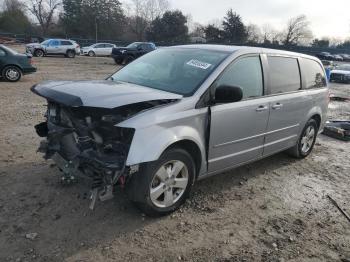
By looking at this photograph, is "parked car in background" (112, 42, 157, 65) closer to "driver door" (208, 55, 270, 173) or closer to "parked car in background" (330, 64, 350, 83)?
"parked car in background" (330, 64, 350, 83)

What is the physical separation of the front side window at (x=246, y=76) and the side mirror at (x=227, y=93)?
0.17 meters

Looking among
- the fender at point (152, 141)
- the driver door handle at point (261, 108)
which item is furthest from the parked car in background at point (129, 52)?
the fender at point (152, 141)

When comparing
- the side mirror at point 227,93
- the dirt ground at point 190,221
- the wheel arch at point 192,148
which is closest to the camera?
the dirt ground at point 190,221

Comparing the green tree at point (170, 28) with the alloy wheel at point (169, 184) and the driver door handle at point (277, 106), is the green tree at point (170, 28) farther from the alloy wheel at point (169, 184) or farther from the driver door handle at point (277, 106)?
the alloy wheel at point (169, 184)

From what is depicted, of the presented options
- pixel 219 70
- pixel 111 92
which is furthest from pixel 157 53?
pixel 111 92

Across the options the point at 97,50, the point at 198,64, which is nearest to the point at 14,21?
the point at 97,50

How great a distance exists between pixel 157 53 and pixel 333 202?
3.12 metres

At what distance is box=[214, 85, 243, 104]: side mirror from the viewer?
409cm

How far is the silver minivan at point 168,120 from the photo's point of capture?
3590mm

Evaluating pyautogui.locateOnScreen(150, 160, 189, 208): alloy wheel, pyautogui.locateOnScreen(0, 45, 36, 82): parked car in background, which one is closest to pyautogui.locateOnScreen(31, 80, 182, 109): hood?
pyautogui.locateOnScreen(150, 160, 189, 208): alloy wheel

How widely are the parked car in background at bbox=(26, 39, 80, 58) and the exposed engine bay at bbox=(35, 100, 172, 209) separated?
28515 millimetres

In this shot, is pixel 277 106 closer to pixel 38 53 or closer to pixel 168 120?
pixel 168 120

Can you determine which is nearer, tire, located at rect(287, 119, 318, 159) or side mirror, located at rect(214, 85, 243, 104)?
side mirror, located at rect(214, 85, 243, 104)

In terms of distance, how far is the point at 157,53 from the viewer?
5.33 metres
